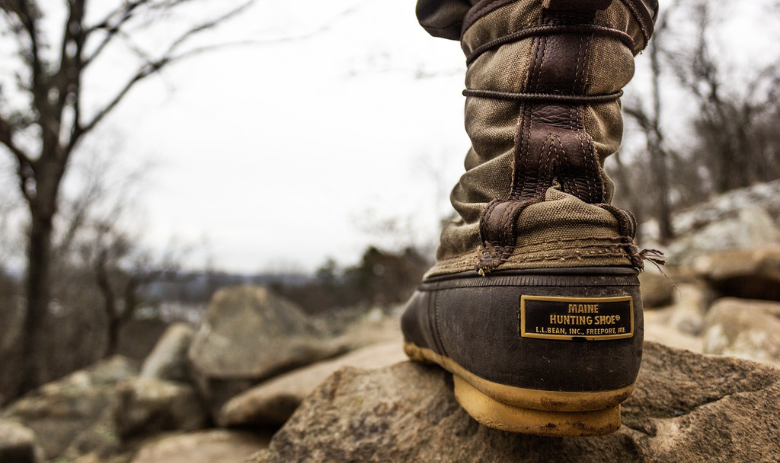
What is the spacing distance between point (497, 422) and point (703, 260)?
20.0ft

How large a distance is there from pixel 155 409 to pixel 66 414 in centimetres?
247

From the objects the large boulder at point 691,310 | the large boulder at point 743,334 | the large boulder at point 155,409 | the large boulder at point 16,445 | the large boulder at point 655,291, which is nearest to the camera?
the large boulder at point 743,334

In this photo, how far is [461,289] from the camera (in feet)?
3.65

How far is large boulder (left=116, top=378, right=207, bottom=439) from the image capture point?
4039 millimetres

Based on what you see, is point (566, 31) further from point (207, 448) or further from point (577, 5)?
point (207, 448)

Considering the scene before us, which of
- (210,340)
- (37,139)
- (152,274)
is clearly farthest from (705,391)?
(152,274)

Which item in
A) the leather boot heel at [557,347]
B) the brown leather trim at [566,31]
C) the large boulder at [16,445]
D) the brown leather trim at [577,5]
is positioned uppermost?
the brown leather trim at [577,5]

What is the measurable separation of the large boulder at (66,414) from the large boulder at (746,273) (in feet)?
23.2

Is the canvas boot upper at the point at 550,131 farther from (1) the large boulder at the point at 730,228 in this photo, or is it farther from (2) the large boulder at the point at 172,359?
(1) the large boulder at the point at 730,228

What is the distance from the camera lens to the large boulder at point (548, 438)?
1109 mm

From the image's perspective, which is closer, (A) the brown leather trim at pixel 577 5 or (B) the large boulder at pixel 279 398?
(A) the brown leather trim at pixel 577 5

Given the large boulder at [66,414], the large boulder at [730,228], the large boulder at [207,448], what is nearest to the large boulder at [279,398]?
the large boulder at [207,448]

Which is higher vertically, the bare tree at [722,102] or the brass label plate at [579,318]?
the bare tree at [722,102]

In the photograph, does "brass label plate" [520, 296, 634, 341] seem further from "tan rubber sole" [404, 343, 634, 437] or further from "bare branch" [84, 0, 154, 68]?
"bare branch" [84, 0, 154, 68]
